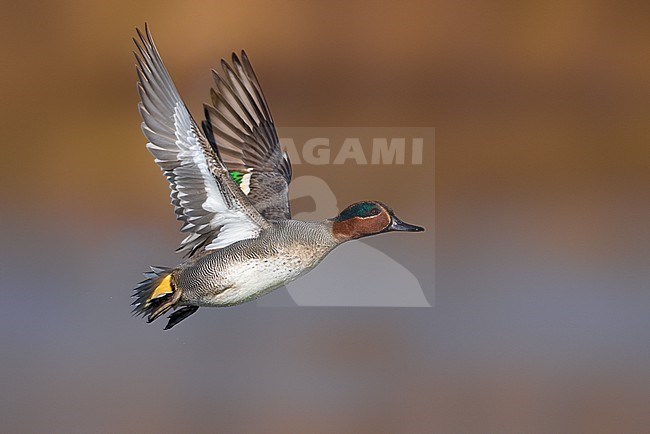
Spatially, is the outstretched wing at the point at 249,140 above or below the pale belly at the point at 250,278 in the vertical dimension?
above

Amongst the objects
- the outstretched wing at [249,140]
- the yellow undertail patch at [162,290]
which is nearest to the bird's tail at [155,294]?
the yellow undertail patch at [162,290]

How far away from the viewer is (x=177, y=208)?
3.02 feet

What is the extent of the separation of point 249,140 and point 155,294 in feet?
1.17

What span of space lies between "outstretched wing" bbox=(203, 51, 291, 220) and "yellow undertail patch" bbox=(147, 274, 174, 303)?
0.20m

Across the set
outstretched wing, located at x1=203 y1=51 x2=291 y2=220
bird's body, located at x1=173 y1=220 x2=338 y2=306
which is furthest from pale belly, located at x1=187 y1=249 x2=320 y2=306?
outstretched wing, located at x1=203 y1=51 x2=291 y2=220

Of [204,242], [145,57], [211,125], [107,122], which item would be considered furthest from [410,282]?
[145,57]

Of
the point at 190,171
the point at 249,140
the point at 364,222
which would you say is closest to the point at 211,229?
the point at 190,171

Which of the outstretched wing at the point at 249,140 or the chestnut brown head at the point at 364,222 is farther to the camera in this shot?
the outstretched wing at the point at 249,140

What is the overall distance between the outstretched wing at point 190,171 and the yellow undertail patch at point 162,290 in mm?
48

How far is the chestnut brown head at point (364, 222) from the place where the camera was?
917 mm

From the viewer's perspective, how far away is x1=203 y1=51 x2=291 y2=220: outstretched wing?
111 centimetres

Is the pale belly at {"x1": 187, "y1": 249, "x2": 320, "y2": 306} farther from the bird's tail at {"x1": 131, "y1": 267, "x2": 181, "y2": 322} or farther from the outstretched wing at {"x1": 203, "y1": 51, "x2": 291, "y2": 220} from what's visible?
the outstretched wing at {"x1": 203, "y1": 51, "x2": 291, "y2": 220}

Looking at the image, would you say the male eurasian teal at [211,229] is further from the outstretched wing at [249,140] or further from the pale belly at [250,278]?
the outstretched wing at [249,140]

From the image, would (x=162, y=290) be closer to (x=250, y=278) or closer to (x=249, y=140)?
(x=250, y=278)
